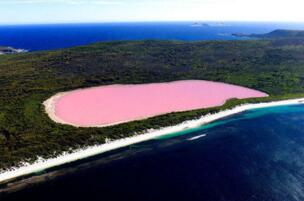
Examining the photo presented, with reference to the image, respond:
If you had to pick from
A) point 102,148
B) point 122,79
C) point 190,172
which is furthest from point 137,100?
point 190,172

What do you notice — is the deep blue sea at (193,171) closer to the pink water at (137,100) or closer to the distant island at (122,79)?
the distant island at (122,79)

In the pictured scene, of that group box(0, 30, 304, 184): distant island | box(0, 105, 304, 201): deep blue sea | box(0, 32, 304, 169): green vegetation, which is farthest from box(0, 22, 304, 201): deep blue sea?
box(0, 32, 304, 169): green vegetation

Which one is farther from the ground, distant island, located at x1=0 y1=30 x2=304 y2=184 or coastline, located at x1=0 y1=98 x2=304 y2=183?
distant island, located at x1=0 y1=30 x2=304 y2=184

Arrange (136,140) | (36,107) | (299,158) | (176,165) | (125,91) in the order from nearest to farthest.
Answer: (176,165)
(299,158)
(136,140)
(36,107)
(125,91)

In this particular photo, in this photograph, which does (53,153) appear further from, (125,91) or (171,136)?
(125,91)

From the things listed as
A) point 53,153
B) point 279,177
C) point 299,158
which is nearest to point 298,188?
point 279,177

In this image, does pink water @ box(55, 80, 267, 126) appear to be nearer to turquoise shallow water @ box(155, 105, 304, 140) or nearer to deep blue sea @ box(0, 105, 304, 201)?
turquoise shallow water @ box(155, 105, 304, 140)

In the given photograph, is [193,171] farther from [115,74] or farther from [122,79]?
[115,74]
